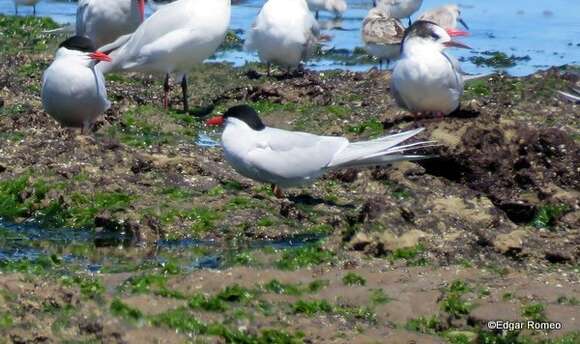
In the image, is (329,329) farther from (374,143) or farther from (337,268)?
(374,143)

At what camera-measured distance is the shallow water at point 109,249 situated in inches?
275

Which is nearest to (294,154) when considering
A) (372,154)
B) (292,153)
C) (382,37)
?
(292,153)

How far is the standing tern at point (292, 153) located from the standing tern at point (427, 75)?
1.42m

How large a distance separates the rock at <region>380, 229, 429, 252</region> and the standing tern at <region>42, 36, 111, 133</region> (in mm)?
3290

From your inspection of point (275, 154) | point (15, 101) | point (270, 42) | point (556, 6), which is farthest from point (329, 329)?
point (556, 6)

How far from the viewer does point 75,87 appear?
9.55 meters

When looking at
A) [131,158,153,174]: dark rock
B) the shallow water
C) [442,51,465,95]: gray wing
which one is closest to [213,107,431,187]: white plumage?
Result: the shallow water

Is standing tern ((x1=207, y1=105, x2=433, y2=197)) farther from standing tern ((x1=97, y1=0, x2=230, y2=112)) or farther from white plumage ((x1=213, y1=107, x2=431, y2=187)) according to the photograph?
standing tern ((x1=97, y1=0, x2=230, y2=112))

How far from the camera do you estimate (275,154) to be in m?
8.04

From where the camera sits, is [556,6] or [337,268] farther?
[556,6]

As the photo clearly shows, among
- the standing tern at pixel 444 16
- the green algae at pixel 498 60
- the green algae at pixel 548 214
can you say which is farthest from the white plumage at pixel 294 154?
the standing tern at pixel 444 16

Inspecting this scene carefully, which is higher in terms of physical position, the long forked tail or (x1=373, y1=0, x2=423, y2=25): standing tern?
the long forked tail

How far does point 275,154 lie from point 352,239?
113 centimetres

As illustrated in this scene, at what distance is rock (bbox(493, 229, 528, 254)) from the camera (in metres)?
7.11
